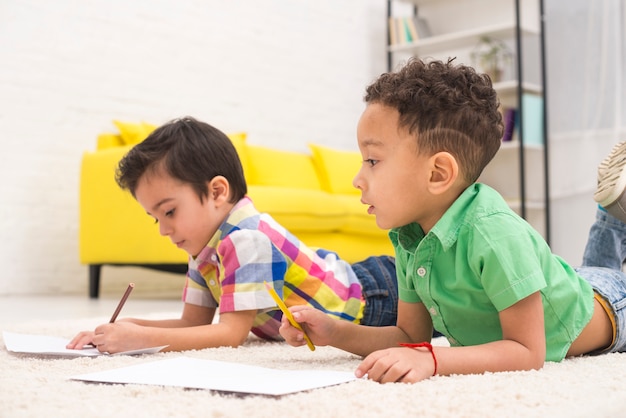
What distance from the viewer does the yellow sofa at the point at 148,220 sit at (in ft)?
11.5

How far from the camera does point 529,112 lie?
4.91 meters

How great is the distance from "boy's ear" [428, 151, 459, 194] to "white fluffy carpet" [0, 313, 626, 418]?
277 mm

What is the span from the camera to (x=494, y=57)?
5.14m

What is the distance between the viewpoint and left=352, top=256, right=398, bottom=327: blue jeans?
171 cm

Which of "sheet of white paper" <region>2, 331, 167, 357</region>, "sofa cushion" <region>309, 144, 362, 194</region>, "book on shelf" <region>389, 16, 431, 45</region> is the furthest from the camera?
"book on shelf" <region>389, 16, 431, 45</region>

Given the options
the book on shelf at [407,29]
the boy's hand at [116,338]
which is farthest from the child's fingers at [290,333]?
the book on shelf at [407,29]

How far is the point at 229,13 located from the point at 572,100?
227 cm

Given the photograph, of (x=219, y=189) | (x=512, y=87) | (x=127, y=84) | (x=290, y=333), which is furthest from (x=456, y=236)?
(x=512, y=87)

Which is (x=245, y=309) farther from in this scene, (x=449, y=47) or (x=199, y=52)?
(x=449, y=47)

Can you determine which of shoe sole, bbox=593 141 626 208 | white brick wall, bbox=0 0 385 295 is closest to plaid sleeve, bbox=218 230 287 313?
shoe sole, bbox=593 141 626 208

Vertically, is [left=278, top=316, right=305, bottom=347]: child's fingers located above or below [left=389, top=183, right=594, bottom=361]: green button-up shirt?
below

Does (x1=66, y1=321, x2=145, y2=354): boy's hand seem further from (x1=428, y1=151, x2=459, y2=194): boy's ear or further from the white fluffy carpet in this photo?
(x1=428, y1=151, x2=459, y2=194): boy's ear

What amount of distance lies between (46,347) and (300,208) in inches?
85.4

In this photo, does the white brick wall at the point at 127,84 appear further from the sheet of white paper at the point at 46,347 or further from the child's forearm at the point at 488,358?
the child's forearm at the point at 488,358
